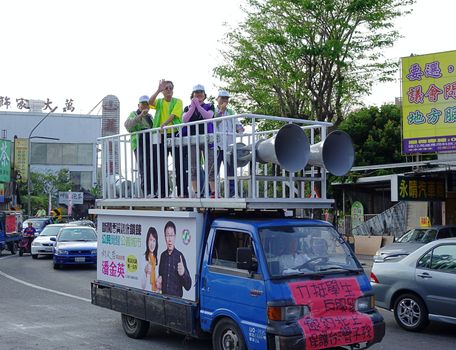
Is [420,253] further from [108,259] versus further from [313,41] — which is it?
[313,41]

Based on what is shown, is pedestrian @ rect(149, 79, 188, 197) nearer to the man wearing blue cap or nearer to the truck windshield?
the man wearing blue cap

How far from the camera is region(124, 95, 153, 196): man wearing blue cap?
9.11 meters

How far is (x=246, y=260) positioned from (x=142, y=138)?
324 centimetres

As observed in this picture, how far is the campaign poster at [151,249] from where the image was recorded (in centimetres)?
771

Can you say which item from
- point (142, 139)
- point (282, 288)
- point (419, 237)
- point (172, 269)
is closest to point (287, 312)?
point (282, 288)

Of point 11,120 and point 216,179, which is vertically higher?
point 11,120

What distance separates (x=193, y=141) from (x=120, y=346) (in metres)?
2.95

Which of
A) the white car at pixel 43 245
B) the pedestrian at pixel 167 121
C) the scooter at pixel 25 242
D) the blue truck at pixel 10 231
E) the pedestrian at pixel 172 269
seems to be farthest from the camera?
the scooter at pixel 25 242

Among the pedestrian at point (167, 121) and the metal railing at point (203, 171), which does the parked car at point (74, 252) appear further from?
the pedestrian at point (167, 121)

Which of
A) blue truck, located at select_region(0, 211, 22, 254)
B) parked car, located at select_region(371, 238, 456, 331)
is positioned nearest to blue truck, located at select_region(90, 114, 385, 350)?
parked car, located at select_region(371, 238, 456, 331)

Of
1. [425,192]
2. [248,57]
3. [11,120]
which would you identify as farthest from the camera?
[11,120]

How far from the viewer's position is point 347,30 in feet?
73.7

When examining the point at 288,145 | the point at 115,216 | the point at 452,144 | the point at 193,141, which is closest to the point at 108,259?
the point at 115,216

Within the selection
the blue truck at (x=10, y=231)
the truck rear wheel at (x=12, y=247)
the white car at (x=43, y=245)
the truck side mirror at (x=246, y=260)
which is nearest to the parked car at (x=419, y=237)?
the truck side mirror at (x=246, y=260)
